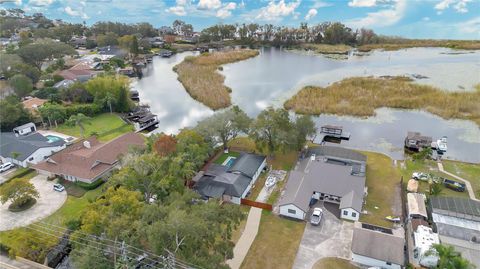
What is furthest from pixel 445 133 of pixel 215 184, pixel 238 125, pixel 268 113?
pixel 215 184

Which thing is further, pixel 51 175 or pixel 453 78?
pixel 453 78

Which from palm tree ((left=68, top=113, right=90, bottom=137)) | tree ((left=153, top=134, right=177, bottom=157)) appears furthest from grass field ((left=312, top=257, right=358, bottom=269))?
palm tree ((left=68, top=113, right=90, bottom=137))

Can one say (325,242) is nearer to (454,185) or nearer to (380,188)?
(380,188)

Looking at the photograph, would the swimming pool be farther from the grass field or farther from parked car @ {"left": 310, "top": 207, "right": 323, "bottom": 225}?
the grass field

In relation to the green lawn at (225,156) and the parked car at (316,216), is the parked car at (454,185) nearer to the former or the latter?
the parked car at (316,216)

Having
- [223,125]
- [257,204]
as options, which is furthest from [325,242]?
[223,125]

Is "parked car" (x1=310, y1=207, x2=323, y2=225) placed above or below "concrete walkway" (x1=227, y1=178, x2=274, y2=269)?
above

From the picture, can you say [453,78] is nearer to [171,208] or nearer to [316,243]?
[316,243]
